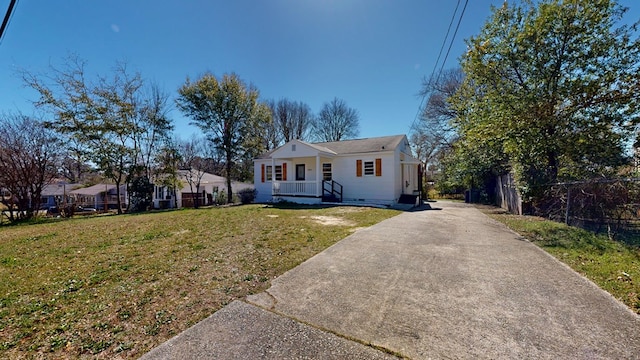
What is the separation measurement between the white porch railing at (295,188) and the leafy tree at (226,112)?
554cm

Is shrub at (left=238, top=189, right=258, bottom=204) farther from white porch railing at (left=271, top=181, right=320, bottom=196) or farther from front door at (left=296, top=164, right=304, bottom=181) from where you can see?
front door at (left=296, top=164, right=304, bottom=181)

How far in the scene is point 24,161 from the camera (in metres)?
13.2

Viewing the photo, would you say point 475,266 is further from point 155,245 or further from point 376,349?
point 155,245

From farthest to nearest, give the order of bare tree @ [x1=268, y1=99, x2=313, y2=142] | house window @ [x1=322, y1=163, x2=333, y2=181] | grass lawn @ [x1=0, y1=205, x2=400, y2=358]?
bare tree @ [x1=268, y1=99, x2=313, y2=142] → house window @ [x1=322, y1=163, x2=333, y2=181] → grass lawn @ [x1=0, y1=205, x2=400, y2=358]

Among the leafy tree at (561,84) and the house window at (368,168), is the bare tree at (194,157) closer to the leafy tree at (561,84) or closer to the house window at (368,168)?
the house window at (368,168)

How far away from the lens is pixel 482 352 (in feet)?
7.08

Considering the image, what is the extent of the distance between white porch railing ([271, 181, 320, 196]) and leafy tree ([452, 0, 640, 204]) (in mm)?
8820

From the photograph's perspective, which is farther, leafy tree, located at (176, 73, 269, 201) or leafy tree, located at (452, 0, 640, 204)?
leafy tree, located at (176, 73, 269, 201)

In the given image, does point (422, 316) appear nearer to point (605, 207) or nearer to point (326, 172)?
point (605, 207)

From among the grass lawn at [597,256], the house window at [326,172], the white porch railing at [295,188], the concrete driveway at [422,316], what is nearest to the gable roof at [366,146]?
the house window at [326,172]

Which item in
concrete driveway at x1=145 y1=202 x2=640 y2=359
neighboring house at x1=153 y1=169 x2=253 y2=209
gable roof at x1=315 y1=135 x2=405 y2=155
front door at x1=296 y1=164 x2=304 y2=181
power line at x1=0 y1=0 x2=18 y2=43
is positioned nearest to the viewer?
concrete driveway at x1=145 y1=202 x2=640 y2=359

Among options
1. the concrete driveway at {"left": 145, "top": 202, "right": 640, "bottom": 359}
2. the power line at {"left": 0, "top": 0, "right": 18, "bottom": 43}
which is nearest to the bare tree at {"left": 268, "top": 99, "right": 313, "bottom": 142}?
the power line at {"left": 0, "top": 0, "right": 18, "bottom": 43}

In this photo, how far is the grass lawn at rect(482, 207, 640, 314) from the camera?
330cm

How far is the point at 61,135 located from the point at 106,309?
1737 centimetres
